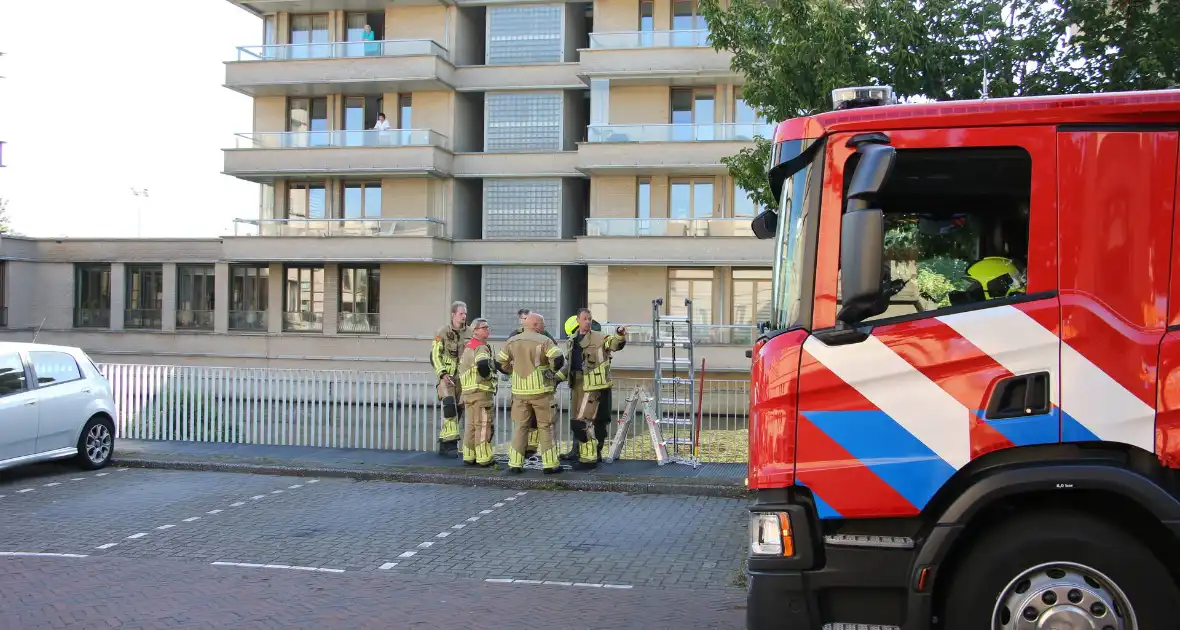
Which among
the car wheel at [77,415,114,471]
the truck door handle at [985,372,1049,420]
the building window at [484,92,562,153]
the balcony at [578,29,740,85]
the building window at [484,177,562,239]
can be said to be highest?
the balcony at [578,29,740,85]


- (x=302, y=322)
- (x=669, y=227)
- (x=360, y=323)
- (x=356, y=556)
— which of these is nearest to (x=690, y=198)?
(x=669, y=227)

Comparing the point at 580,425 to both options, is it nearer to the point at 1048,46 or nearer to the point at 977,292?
the point at 1048,46

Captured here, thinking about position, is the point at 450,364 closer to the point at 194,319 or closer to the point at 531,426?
the point at 531,426

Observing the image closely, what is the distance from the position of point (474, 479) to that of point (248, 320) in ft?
78.9

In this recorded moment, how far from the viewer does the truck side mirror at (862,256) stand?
4168 millimetres

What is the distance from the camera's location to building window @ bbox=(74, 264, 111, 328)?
115ft

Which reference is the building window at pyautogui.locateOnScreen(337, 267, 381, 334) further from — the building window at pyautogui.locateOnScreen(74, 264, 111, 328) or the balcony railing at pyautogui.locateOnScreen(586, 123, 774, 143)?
the building window at pyautogui.locateOnScreen(74, 264, 111, 328)

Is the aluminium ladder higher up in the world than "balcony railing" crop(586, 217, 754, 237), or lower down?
lower down

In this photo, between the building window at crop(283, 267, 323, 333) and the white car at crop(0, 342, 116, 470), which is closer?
the white car at crop(0, 342, 116, 470)

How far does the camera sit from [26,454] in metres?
11.6

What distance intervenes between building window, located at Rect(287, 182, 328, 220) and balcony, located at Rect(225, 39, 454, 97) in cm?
313

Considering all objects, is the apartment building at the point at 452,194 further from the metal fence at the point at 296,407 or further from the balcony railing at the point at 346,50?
the metal fence at the point at 296,407

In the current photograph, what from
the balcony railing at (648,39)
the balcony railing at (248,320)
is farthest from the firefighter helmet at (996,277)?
the balcony railing at (248,320)

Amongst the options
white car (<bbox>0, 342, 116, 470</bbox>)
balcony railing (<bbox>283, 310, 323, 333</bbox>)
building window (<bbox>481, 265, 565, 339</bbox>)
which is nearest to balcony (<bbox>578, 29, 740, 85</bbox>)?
building window (<bbox>481, 265, 565, 339</bbox>)
